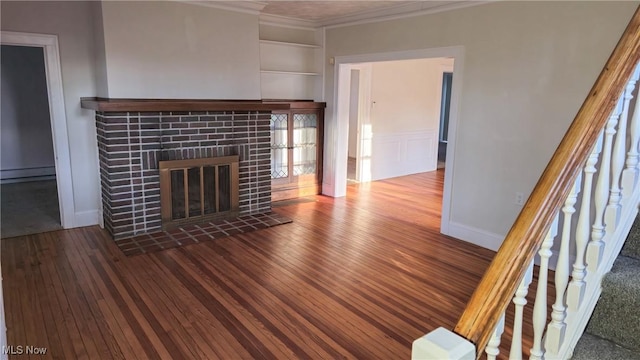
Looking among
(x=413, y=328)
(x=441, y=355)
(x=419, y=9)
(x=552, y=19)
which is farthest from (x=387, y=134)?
(x=441, y=355)

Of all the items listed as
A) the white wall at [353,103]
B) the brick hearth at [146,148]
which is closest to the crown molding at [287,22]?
the brick hearth at [146,148]

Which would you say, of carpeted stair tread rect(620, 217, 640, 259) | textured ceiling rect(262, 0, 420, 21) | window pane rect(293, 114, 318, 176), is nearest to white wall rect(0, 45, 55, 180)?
textured ceiling rect(262, 0, 420, 21)

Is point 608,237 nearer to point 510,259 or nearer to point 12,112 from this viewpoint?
point 510,259

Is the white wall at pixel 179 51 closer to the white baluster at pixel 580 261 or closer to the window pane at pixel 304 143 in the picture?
the window pane at pixel 304 143

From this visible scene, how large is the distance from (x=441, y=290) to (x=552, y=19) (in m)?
2.45

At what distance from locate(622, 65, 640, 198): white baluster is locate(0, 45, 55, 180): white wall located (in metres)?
7.76

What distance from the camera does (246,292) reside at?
329 cm

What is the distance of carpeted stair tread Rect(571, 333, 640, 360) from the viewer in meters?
1.35

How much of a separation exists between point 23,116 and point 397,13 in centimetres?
619

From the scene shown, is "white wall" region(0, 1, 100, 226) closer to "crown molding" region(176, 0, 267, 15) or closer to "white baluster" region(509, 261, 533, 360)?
"crown molding" region(176, 0, 267, 15)

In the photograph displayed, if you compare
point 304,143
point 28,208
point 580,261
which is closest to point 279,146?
point 304,143

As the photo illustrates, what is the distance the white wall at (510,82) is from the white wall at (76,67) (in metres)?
3.44

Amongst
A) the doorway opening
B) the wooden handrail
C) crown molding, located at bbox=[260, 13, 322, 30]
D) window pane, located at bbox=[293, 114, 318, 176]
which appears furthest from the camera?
the doorway opening

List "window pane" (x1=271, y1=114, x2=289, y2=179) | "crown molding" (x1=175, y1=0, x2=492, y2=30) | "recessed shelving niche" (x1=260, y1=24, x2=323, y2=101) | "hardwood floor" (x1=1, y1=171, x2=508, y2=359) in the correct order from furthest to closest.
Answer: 1. "window pane" (x1=271, y1=114, x2=289, y2=179)
2. "recessed shelving niche" (x1=260, y1=24, x2=323, y2=101)
3. "crown molding" (x1=175, y1=0, x2=492, y2=30)
4. "hardwood floor" (x1=1, y1=171, x2=508, y2=359)
